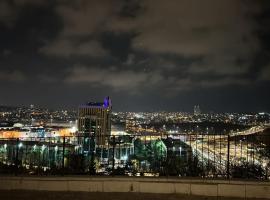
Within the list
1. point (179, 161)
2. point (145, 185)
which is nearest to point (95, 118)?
point (179, 161)

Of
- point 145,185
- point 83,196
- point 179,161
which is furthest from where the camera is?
point 179,161

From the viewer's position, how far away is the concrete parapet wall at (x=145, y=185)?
9.53 metres

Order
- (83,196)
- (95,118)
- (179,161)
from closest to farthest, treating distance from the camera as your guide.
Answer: (83,196), (179,161), (95,118)

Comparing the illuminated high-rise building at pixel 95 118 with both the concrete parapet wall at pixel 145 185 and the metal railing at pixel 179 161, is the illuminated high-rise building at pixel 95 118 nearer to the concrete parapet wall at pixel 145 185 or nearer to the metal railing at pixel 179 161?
the metal railing at pixel 179 161

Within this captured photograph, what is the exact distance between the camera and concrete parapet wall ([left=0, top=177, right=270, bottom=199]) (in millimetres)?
9531

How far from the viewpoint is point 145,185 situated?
1000 centimetres

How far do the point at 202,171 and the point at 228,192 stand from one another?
2231 mm

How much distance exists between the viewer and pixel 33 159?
1397cm

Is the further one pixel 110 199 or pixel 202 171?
pixel 202 171

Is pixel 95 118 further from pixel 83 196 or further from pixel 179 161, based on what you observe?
pixel 83 196

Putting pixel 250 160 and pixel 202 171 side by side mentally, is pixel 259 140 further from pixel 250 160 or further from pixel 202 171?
pixel 202 171

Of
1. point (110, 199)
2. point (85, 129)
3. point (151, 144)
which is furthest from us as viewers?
point (85, 129)

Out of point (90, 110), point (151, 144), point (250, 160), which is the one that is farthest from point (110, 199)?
point (90, 110)

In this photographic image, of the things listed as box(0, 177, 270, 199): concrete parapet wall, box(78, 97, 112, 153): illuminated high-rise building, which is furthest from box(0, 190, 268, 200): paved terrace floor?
box(78, 97, 112, 153): illuminated high-rise building
